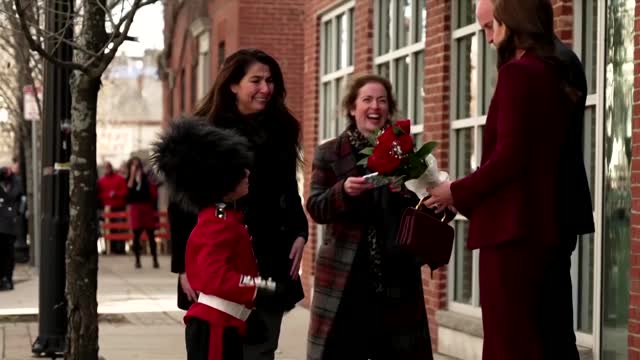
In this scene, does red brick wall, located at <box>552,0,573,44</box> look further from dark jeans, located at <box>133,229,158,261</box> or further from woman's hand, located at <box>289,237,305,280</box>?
dark jeans, located at <box>133,229,158,261</box>

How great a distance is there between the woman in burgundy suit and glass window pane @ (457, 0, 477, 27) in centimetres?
603

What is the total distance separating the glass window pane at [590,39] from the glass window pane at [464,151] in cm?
224

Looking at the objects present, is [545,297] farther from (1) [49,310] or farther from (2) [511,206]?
(1) [49,310]

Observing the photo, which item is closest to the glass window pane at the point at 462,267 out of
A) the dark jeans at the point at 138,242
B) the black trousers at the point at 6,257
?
→ the black trousers at the point at 6,257

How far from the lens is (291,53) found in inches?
942

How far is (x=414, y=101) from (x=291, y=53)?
1145 centimetres

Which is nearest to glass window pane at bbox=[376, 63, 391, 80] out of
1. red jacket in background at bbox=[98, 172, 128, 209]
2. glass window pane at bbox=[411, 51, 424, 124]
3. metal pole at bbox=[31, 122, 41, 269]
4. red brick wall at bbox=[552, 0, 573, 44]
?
glass window pane at bbox=[411, 51, 424, 124]

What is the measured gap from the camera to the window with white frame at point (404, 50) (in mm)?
12484

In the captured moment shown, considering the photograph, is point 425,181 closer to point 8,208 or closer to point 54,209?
point 54,209

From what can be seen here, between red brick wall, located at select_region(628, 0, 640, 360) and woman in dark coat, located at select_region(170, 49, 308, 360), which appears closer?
woman in dark coat, located at select_region(170, 49, 308, 360)

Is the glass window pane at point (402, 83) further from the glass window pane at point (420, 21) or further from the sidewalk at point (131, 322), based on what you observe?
the sidewalk at point (131, 322)

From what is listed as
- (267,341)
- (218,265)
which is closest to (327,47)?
(267,341)

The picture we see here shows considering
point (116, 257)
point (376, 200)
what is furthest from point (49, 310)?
point (116, 257)

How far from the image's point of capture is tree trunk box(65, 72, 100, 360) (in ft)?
30.3
